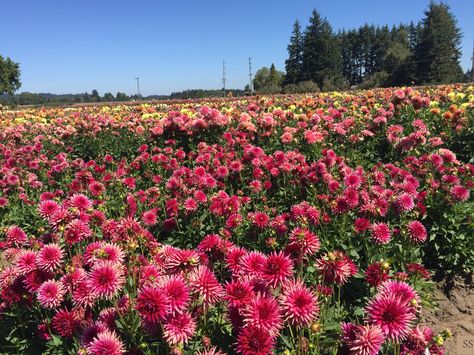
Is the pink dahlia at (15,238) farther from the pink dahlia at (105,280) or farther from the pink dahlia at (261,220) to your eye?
the pink dahlia at (261,220)

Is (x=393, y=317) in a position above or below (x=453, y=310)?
above

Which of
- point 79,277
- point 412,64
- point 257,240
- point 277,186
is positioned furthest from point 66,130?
point 412,64

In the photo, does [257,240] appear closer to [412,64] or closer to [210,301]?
[210,301]

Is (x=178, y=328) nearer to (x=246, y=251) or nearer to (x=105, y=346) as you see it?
(x=105, y=346)

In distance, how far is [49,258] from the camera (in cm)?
221

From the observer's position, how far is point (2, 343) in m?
2.90

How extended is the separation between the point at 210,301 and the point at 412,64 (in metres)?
64.1

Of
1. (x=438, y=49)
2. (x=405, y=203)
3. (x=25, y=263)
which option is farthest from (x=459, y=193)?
(x=438, y=49)

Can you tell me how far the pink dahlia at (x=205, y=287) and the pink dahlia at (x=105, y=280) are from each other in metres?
0.37

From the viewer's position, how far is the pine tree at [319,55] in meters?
72.1

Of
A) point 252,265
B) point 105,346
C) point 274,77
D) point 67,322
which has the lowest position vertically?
point 67,322

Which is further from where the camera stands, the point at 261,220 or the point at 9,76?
the point at 9,76

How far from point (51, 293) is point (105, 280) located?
44 centimetres

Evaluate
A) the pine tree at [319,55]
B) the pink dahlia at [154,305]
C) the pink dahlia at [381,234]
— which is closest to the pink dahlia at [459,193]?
the pink dahlia at [381,234]
